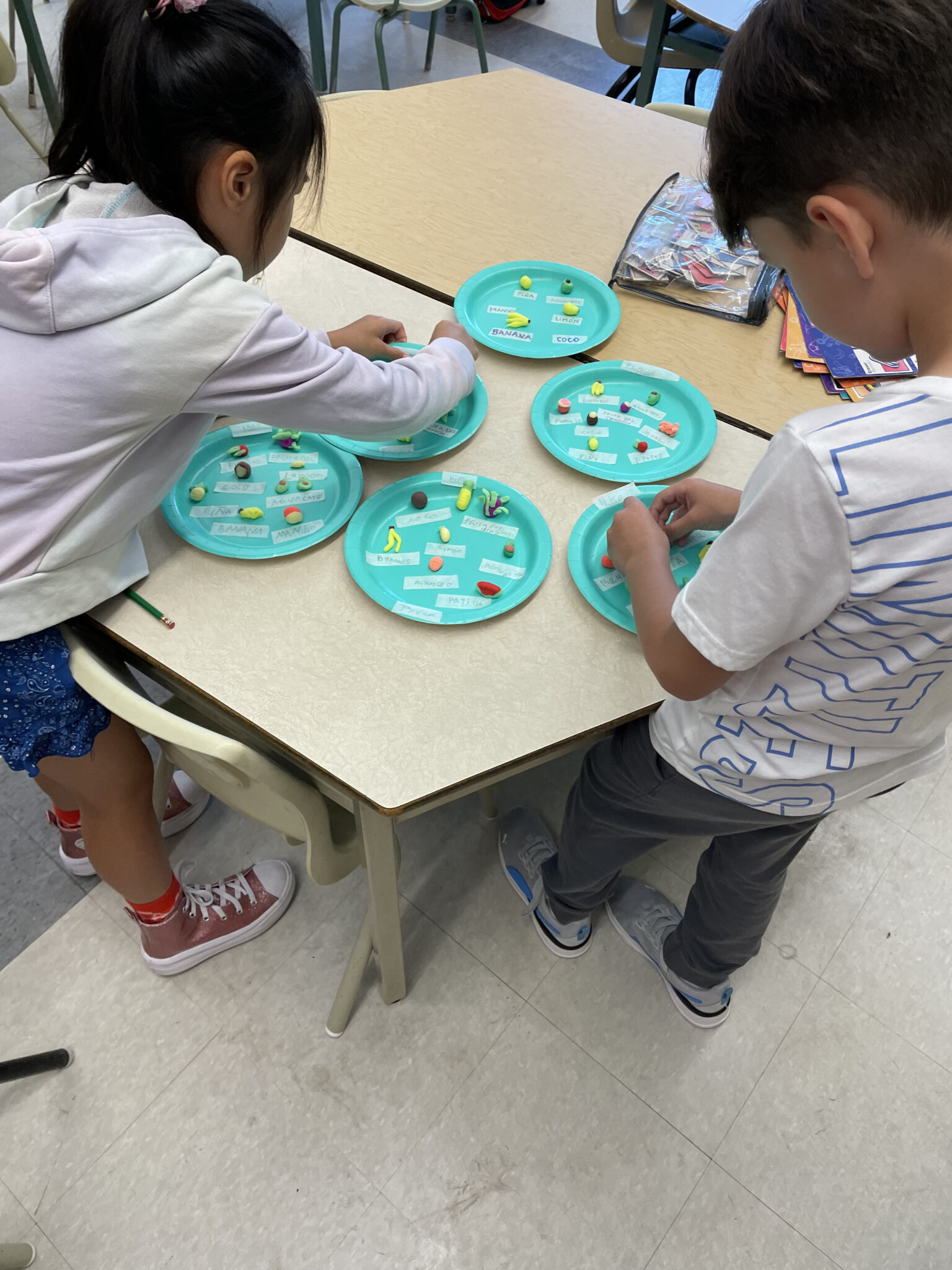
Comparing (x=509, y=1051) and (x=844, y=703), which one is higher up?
(x=844, y=703)

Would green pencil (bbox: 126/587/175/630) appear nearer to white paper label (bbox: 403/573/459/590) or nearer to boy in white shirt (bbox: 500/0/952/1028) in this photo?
white paper label (bbox: 403/573/459/590)

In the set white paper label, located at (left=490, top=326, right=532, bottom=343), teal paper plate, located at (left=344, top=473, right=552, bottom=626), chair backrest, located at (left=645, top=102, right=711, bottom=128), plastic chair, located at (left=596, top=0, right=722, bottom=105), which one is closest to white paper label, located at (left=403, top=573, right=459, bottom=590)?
teal paper plate, located at (left=344, top=473, right=552, bottom=626)

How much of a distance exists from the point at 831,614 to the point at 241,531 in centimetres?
68

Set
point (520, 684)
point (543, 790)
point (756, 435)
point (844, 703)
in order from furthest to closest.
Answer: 1. point (543, 790)
2. point (756, 435)
3. point (520, 684)
4. point (844, 703)

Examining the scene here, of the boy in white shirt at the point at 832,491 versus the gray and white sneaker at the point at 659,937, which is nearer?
the boy in white shirt at the point at 832,491

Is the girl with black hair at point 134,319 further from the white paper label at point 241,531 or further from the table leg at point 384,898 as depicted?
the table leg at point 384,898

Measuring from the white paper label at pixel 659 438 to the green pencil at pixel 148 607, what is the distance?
664 millimetres

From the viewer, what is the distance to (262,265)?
38.8 inches

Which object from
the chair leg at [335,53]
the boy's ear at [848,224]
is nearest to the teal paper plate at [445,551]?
the boy's ear at [848,224]

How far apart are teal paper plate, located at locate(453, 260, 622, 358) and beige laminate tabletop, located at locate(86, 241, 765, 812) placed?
0.30m

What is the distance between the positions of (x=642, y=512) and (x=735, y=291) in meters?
0.61

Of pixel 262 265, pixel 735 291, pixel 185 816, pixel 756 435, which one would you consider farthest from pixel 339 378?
pixel 185 816

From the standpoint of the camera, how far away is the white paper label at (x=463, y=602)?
940 mm

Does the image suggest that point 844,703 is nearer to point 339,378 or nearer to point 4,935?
point 339,378
